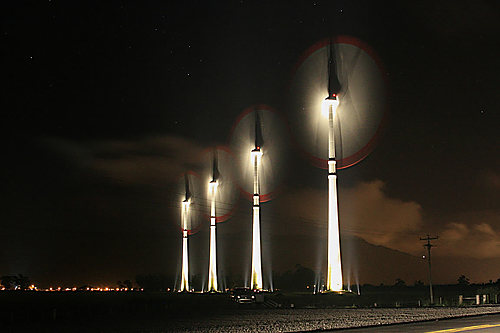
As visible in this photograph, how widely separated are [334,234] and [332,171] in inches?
359

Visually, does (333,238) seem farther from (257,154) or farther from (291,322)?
(291,322)

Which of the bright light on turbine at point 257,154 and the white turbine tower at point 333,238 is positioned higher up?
the bright light on turbine at point 257,154

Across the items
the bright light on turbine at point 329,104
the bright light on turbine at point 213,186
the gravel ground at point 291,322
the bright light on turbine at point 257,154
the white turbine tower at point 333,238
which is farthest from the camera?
the bright light on turbine at point 213,186

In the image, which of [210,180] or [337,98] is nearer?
[337,98]

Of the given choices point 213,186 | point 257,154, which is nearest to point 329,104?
point 257,154

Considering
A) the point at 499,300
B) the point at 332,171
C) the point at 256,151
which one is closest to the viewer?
the point at 499,300

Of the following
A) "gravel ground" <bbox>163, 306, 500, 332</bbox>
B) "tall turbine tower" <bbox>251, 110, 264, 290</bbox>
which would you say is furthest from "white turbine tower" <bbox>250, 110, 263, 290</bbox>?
"gravel ground" <bbox>163, 306, 500, 332</bbox>

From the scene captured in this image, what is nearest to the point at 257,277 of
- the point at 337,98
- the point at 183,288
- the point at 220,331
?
the point at 337,98

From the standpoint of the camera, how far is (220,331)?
2883 cm

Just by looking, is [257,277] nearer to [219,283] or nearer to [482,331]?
[219,283]

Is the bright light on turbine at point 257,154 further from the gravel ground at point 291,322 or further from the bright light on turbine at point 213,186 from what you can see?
the gravel ground at point 291,322

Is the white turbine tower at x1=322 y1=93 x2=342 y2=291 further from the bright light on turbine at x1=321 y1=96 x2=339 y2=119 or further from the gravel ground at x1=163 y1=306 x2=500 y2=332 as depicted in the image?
the gravel ground at x1=163 y1=306 x2=500 y2=332

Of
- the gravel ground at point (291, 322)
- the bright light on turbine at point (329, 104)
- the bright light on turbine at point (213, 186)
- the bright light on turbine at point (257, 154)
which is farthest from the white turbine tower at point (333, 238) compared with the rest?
the bright light on turbine at point (213, 186)

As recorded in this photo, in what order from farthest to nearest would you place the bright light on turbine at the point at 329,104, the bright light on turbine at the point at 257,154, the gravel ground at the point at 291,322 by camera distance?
the bright light on turbine at the point at 257,154 < the bright light on turbine at the point at 329,104 < the gravel ground at the point at 291,322
